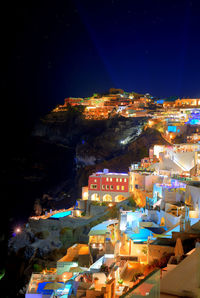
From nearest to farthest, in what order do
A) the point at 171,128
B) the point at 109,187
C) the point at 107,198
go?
the point at 109,187, the point at 107,198, the point at 171,128

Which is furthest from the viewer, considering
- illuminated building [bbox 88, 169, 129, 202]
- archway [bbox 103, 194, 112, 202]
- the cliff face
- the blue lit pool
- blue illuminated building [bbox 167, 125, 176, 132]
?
the cliff face

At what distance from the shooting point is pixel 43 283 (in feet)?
45.4

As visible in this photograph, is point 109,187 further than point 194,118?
No

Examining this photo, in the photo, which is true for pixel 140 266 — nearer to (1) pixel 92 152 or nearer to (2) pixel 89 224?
(2) pixel 89 224

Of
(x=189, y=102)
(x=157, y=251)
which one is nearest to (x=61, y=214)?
(x=157, y=251)

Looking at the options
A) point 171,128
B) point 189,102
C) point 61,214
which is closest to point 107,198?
point 61,214

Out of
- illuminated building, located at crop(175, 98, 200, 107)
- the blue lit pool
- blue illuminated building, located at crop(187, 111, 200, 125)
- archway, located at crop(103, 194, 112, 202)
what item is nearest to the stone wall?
the blue lit pool

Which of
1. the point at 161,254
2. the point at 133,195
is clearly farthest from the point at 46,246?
the point at 161,254

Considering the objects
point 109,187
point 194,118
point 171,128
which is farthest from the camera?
point 194,118

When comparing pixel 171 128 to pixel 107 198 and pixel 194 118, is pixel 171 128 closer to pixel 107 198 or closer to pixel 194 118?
pixel 194 118

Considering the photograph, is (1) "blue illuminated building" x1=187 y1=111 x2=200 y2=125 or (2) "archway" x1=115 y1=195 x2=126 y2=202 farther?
(1) "blue illuminated building" x1=187 y1=111 x2=200 y2=125

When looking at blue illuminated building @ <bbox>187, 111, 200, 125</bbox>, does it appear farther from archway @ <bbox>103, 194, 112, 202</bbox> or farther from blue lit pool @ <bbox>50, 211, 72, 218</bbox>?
blue lit pool @ <bbox>50, 211, 72, 218</bbox>

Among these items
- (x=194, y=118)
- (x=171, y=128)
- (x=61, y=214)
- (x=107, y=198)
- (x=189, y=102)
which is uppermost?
(x=189, y=102)

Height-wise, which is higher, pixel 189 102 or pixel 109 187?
pixel 189 102
